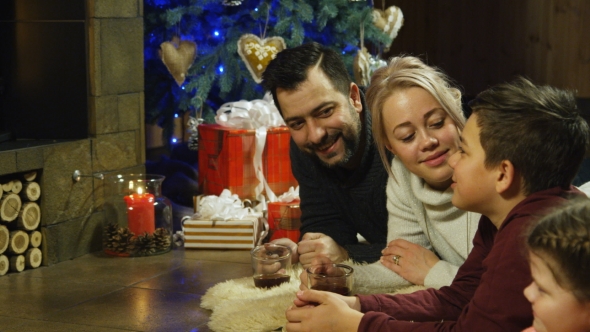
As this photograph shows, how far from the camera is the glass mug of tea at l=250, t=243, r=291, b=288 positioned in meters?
2.19

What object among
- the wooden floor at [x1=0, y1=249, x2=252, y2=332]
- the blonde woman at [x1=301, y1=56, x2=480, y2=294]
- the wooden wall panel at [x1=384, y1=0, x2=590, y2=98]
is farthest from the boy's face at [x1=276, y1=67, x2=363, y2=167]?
the wooden wall panel at [x1=384, y1=0, x2=590, y2=98]

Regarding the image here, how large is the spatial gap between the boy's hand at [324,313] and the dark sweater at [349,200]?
82cm

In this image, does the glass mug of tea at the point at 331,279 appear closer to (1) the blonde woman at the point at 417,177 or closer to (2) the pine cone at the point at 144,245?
(1) the blonde woman at the point at 417,177

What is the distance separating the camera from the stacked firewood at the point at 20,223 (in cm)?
278

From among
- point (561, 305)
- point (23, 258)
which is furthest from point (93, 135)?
point (561, 305)

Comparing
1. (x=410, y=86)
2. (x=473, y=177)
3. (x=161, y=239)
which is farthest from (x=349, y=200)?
(x=473, y=177)

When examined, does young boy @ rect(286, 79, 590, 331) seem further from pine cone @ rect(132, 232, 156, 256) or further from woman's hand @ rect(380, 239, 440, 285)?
pine cone @ rect(132, 232, 156, 256)

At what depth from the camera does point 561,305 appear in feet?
3.62

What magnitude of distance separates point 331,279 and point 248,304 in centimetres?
54

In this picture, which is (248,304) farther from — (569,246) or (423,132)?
(569,246)

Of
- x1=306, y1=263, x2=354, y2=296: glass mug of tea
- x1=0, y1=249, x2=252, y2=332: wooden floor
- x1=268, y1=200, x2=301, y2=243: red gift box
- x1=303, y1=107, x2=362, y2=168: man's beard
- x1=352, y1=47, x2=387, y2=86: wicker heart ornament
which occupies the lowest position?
x1=0, y1=249, x2=252, y2=332: wooden floor

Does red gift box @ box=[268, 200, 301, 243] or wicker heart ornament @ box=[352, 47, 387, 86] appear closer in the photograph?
red gift box @ box=[268, 200, 301, 243]

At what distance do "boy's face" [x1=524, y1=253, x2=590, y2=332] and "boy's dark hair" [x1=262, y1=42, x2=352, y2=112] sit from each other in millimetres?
1303

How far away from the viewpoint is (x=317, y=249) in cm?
233
